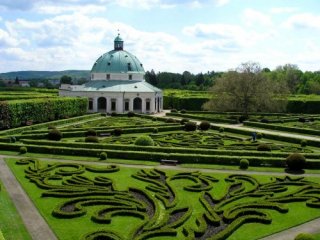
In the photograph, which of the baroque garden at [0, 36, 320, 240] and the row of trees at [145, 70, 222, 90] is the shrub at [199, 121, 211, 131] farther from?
the row of trees at [145, 70, 222, 90]

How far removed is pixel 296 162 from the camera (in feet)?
105

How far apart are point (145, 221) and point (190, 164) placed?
14413 mm

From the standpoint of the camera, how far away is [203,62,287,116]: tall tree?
71.0 metres

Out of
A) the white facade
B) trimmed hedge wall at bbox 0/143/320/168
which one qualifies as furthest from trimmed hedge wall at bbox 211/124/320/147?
the white facade

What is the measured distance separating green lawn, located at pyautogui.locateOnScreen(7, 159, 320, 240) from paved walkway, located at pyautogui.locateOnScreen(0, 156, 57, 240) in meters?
0.33

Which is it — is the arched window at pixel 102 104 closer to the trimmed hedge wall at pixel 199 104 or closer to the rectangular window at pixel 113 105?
the rectangular window at pixel 113 105

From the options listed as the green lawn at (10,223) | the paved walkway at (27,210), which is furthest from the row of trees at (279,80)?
the green lawn at (10,223)

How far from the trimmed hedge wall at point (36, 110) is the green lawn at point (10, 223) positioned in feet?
95.3

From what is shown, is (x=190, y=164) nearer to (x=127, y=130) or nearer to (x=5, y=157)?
(x=5, y=157)

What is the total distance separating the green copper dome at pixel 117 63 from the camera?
90375 mm

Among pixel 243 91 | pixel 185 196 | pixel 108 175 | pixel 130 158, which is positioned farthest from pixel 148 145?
pixel 243 91

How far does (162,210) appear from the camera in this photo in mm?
21750

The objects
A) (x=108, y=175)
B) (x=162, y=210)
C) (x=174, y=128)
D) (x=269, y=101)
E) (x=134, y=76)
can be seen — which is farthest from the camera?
(x=134, y=76)

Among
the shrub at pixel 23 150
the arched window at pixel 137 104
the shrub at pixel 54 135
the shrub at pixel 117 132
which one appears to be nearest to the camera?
the shrub at pixel 23 150
